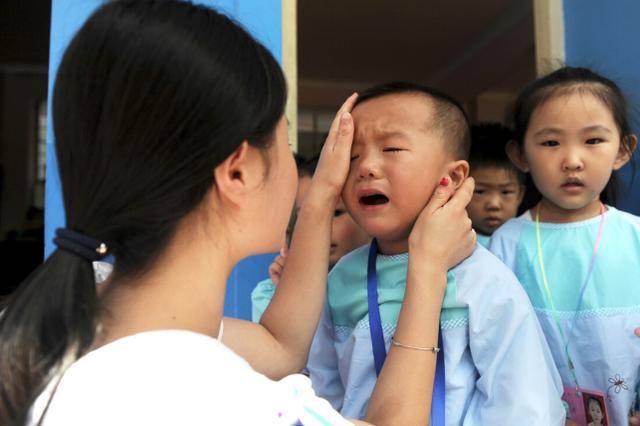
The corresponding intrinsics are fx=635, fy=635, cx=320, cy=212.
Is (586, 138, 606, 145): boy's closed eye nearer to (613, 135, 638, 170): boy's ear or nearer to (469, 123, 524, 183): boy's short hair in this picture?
(613, 135, 638, 170): boy's ear

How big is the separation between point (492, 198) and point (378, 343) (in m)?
1.34

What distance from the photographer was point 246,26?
1850mm

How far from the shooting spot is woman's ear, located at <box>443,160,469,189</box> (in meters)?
1.38

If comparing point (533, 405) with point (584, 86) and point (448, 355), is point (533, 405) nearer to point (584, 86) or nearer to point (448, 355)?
point (448, 355)

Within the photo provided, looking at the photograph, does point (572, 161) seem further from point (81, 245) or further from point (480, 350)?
point (81, 245)

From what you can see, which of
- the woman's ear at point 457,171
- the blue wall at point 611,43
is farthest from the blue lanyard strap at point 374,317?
the blue wall at point 611,43

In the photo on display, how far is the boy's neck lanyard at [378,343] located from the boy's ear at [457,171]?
0.23m

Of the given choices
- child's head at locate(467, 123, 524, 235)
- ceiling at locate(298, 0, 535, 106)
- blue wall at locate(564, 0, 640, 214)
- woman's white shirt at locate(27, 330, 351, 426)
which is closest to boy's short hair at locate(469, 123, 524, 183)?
child's head at locate(467, 123, 524, 235)

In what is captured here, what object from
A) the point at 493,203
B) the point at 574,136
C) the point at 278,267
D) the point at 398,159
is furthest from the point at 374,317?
the point at 493,203

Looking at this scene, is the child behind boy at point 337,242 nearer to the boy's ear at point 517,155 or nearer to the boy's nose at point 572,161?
the boy's ear at point 517,155

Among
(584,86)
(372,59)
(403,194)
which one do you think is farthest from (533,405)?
(372,59)

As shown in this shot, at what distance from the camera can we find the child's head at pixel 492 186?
2.43 metres

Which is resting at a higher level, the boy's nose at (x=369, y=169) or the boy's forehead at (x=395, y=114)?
the boy's forehead at (x=395, y=114)

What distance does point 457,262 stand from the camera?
50.9 inches
